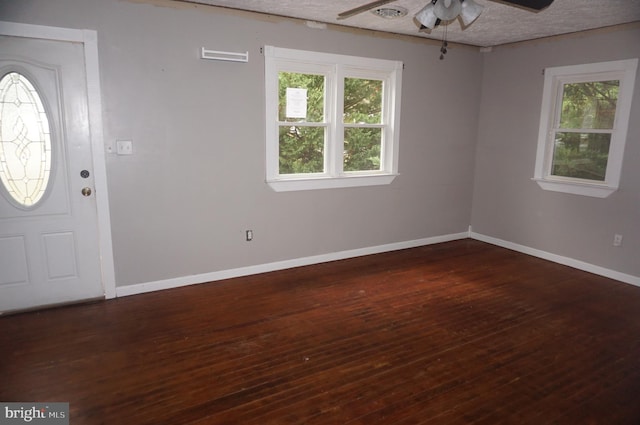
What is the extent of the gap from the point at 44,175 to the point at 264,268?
6.92 feet

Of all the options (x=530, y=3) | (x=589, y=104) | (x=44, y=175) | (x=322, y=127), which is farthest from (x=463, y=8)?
(x=44, y=175)

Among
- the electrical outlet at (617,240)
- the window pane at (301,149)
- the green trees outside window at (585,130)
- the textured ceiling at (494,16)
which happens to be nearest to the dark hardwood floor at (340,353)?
the electrical outlet at (617,240)

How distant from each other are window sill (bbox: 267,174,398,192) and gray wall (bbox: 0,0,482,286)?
0.25 ft

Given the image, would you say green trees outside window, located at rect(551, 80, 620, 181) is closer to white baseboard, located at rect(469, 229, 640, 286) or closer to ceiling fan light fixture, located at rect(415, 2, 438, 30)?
white baseboard, located at rect(469, 229, 640, 286)

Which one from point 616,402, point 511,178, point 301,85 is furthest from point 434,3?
point 511,178

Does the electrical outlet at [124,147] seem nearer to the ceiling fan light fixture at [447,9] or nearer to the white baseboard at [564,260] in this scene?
the ceiling fan light fixture at [447,9]

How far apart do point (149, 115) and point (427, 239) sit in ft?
12.0

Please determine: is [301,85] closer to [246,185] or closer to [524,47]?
[246,185]

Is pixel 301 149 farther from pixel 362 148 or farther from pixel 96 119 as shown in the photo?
pixel 96 119

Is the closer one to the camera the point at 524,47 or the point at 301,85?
the point at 301,85

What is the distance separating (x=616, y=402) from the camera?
2.32 m

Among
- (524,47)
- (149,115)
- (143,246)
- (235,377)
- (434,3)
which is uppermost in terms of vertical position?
(524,47)

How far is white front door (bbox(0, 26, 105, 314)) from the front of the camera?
10.2 feet

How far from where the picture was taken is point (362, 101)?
4.66 meters
